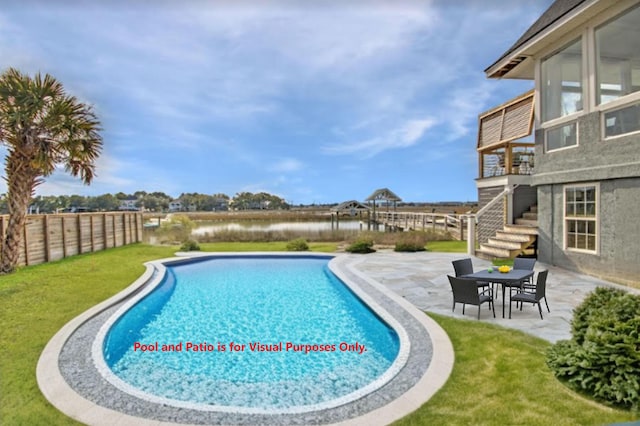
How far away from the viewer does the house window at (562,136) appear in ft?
29.6

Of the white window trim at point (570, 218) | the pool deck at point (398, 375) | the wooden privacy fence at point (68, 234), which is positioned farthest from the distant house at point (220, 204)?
the white window trim at point (570, 218)

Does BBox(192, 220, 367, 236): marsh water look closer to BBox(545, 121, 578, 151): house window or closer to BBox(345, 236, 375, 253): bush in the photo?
BBox(345, 236, 375, 253): bush

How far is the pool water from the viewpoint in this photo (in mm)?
4117

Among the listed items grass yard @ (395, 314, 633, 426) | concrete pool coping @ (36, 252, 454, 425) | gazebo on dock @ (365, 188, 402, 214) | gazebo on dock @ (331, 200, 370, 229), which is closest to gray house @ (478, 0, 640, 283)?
grass yard @ (395, 314, 633, 426)

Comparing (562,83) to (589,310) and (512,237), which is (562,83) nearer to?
(512,237)

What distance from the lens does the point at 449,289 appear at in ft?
24.9

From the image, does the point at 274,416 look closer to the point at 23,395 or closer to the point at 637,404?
the point at 23,395

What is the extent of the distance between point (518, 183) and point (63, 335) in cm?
1313

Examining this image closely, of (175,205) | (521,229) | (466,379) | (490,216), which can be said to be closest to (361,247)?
(490,216)

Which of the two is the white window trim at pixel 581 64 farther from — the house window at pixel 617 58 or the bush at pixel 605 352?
the bush at pixel 605 352

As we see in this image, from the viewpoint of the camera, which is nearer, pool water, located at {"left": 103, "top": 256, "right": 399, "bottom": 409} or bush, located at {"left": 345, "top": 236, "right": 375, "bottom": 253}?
pool water, located at {"left": 103, "top": 256, "right": 399, "bottom": 409}

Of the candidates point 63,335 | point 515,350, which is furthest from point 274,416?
point 63,335

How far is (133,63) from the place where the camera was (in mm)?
10359

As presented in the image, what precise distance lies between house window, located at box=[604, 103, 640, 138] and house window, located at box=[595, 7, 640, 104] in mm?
445
